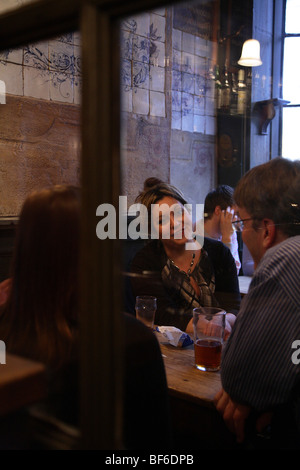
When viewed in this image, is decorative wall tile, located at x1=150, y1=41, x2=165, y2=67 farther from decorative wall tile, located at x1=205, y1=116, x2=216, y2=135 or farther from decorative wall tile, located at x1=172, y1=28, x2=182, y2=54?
decorative wall tile, located at x1=205, y1=116, x2=216, y2=135

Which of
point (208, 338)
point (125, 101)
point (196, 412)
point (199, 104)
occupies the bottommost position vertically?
point (196, 412)

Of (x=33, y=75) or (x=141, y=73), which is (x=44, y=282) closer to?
(x=33, y=75)

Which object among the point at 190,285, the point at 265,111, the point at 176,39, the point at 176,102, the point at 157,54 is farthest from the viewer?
the point at 265,111

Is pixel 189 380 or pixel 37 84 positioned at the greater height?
pixel 37 84

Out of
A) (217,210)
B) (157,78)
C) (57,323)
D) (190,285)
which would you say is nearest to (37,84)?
(157,78)

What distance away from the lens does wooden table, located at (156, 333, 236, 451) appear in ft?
4.41

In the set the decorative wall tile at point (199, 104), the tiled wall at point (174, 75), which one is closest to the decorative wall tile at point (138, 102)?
the tiled wall at point (174, 75)

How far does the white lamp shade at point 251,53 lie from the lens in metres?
3.41

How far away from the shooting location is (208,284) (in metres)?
2.07

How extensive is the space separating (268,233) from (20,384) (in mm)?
755

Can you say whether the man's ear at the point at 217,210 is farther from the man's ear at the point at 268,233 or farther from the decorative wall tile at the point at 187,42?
the man's ear at the point at 268,233

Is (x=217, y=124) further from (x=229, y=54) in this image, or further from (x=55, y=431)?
(x=55, y=431)

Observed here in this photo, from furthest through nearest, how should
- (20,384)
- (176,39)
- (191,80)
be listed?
1. (191,80)
2. (176,39)
3. (20,384)

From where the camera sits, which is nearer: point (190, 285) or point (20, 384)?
point (20, 384)
